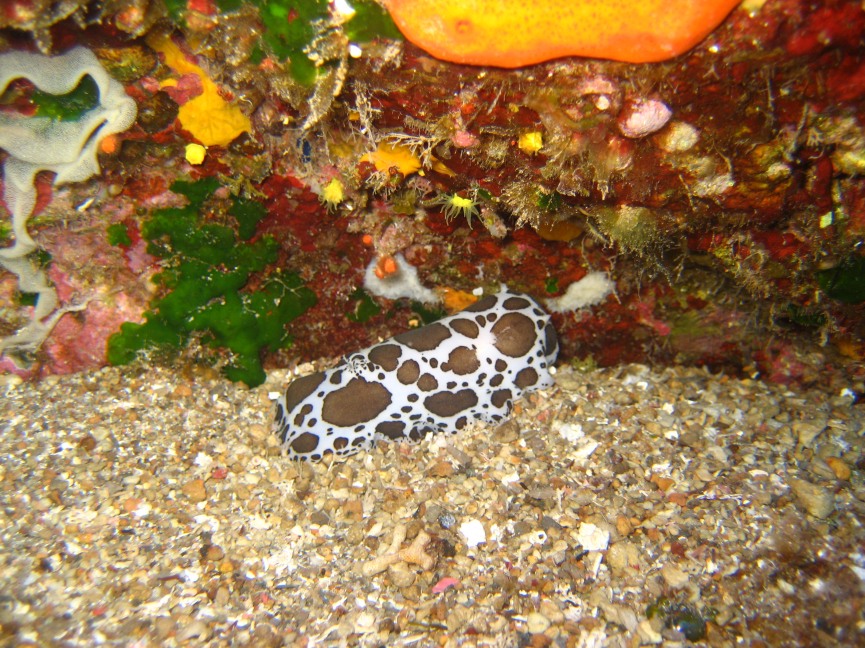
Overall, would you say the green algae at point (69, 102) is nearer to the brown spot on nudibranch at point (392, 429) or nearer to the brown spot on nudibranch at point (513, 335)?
the brown spot on nudibranch at point (392, 429)

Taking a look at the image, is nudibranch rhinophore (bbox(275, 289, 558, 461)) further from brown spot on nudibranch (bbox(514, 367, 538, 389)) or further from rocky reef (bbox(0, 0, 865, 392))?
rocky reef (bbox(0, 0, 865, 392))

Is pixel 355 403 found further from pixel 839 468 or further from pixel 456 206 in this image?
pixel 839 468

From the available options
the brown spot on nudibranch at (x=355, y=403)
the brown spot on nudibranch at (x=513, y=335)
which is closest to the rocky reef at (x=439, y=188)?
the brown spot on nudibranch at (x=513, y=335)

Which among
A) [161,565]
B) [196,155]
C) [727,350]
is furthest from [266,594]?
[727,350]

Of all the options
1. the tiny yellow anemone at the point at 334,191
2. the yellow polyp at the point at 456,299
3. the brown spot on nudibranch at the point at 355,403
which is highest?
the tiny yellow anemone at the point at 334,191

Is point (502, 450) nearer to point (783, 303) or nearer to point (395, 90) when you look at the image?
point (783, 303)

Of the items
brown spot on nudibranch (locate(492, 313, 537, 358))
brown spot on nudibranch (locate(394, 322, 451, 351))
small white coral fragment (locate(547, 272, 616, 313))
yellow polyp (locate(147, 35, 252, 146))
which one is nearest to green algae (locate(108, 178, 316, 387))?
yellow polyp (locate(147, 35, 252, 146))
